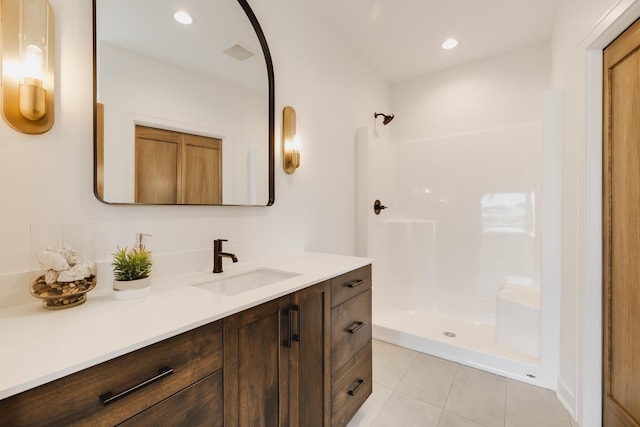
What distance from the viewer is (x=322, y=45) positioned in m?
2.23

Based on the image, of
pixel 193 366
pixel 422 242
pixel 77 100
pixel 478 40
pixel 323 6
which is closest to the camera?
pixel 193 366

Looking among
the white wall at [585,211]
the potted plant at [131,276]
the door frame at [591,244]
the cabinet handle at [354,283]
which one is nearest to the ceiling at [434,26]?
the white wall at [585,211]

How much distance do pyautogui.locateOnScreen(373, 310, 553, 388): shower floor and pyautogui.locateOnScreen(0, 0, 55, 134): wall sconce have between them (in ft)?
8.61

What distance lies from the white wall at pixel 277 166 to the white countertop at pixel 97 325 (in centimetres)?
22

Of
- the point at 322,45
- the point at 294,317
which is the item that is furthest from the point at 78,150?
the point at 322,45

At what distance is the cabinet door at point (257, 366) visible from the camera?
87 centimetres

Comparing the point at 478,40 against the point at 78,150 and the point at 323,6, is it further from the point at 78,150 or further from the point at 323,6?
the point at 78,150

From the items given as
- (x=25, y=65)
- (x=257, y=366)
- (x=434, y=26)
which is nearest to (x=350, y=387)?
(x=257, y=366)

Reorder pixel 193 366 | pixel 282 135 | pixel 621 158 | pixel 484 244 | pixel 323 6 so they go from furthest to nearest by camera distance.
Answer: pixel 484 244, pixel 323 6, pixel 282 135, pixel 621 158, pixel 193 366

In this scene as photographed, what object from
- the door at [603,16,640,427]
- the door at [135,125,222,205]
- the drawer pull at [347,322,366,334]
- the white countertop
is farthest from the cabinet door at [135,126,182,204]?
the door at [603,16,640,427]

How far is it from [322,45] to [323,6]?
26cm

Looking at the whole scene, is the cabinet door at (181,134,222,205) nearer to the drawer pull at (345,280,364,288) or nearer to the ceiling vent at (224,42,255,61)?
the ceiling vent at (224,42,255,61)

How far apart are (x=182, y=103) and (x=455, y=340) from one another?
2648 mm

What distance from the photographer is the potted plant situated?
967mm
